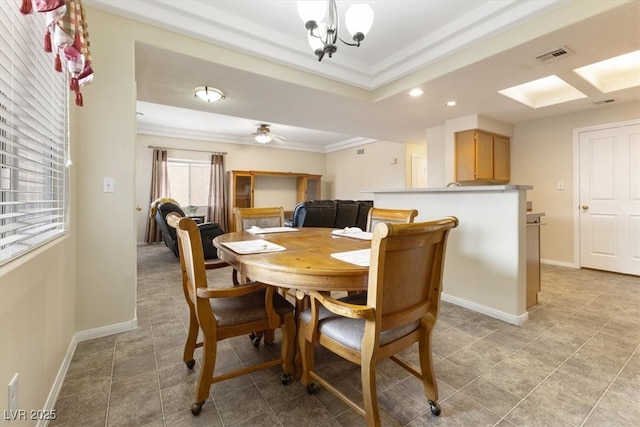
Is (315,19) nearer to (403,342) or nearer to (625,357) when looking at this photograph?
(403,342)

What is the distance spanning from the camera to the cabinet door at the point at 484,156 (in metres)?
4.06

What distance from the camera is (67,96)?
64.7 inches

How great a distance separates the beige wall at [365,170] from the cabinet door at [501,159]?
6.30ft

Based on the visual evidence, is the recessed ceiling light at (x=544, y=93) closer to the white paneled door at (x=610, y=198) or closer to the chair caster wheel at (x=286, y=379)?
the white paneled door at (x=610, y=198)

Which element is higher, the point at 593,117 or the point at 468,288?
the point at 593,117

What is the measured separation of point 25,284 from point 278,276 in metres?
0.89

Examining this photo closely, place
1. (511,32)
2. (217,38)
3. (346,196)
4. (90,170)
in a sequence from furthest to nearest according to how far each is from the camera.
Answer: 1. (346,196)
2. (217,38)
3. (511,32)
4. (90,170)

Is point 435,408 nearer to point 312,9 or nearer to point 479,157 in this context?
point 312,9

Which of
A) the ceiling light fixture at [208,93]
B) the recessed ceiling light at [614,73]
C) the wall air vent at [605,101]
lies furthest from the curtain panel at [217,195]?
the wall air vent at [605,101]

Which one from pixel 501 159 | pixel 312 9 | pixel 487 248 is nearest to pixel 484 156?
pixel 501 159

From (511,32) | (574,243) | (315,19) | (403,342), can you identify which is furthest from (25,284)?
(574,243)

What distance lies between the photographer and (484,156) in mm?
4141

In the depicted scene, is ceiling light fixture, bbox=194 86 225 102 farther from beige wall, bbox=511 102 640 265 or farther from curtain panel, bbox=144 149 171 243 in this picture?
beige wall, bbox=511 102 640 265

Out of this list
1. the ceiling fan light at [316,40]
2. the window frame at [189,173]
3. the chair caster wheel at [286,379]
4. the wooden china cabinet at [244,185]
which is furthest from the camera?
the wooden china cabinet at [244,185]
